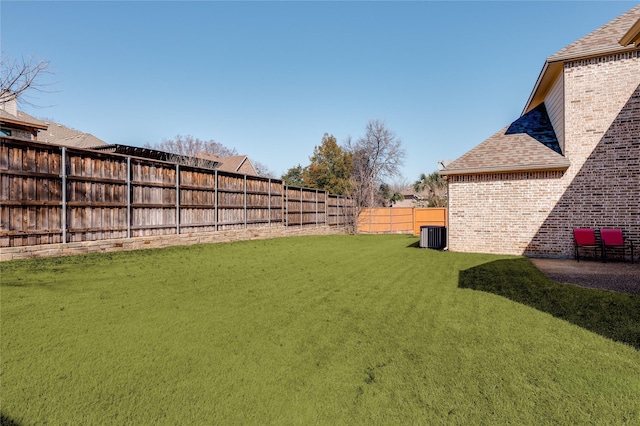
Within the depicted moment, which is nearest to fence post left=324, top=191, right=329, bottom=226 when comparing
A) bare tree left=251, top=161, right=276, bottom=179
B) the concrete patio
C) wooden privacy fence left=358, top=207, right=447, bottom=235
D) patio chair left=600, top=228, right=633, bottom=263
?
wooden privacy fence left=358, top=207, right=447, bottom=235

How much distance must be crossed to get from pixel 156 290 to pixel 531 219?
36.1ft

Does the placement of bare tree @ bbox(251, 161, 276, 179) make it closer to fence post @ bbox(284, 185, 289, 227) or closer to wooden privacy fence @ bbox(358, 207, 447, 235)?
wooden privacy fence @ bbox(358, 207, 447, 235)

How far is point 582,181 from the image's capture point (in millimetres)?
9195

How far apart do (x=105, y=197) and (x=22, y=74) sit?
3.96 meters

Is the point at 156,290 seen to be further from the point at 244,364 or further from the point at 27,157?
the point at 27,157

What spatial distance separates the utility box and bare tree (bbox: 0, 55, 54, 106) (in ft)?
44.1

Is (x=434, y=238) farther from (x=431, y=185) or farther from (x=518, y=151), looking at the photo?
(x=431, y=185)

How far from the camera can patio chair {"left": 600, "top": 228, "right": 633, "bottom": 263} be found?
839cm

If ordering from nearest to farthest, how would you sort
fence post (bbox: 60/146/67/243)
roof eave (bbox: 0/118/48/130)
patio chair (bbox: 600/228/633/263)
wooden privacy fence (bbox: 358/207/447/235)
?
fence post (bbox: 60/146/67/243) < patio chair (bbox: 600/228/633/263) < roof eave (bbox: 0/118/48/130) < wooden privacy fence (bbox: 358/207/447/235)

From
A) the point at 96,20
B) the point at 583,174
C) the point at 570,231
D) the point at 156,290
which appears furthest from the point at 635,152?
the point at 96,20

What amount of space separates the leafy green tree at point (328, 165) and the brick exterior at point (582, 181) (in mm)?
25569

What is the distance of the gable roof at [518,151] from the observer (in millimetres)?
9641

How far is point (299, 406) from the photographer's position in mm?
2143

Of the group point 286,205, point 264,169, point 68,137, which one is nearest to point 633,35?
point 286,205
